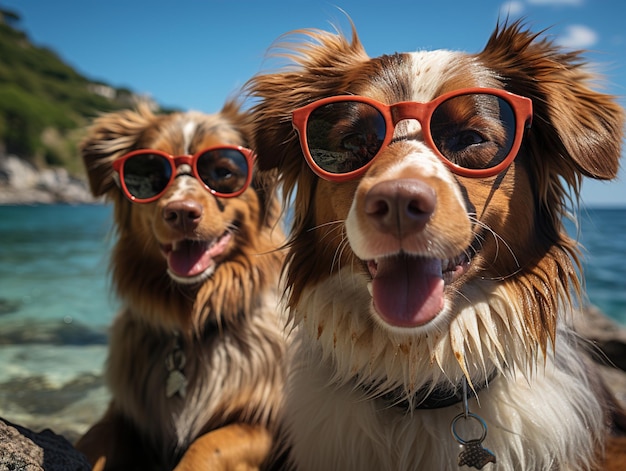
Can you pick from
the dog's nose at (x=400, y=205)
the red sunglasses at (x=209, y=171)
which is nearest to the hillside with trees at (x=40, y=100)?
the red sunglasses at (x=209, y=171)

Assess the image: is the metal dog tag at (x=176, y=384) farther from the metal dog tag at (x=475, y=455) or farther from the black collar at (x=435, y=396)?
the metal dog tag at (x=475, y=455)

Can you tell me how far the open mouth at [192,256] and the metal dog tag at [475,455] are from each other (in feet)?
6.00

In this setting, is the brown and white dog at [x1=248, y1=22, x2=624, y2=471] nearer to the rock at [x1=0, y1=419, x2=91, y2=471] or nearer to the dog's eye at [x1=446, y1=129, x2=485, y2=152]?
the dog's eye at [x1=446, y1=129, x2=485, y2=152]

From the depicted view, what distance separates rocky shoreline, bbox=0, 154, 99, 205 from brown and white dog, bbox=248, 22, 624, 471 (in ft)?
214

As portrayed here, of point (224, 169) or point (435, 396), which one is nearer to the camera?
point (435, 396)

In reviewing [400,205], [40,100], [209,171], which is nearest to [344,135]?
[400,205]

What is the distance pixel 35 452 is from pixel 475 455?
5.49 ft

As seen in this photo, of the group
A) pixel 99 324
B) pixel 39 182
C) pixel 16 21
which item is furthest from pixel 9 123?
pixel 99 324

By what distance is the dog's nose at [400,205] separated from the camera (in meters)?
1.76

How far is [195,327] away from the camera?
3.35m

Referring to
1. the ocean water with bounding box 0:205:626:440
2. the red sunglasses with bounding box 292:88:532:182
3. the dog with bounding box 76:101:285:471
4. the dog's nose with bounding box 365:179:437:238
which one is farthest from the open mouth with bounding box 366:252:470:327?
the dog with bounding box 76:101:285:471

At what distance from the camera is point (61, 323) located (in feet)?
28.8

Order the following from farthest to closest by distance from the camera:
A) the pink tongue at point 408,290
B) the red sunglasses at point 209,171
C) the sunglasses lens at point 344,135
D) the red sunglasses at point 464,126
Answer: the red sunglasses at point 209,171, the sunglasses lens at point 344,135, the red sunglasses at point 464,126, the pink tongue at point 408,290

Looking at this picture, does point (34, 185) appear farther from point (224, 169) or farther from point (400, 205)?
point (400, 205)
